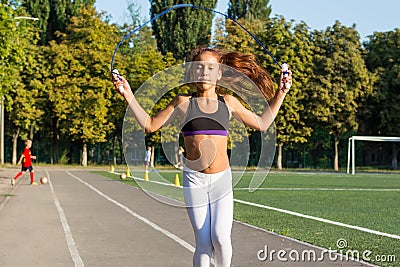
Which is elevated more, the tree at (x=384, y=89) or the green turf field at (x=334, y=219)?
the tree at (x=384, y=89)

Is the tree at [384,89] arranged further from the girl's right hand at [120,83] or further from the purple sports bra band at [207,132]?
the girl's right hand at [120,83]

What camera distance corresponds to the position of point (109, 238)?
1120 cm

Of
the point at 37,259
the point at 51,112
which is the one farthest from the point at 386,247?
the point at 51,112

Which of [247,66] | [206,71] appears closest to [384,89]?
[247,66]

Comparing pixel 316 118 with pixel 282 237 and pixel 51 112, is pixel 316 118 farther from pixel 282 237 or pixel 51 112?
pixel 282 237

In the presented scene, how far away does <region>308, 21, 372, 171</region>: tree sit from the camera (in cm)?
5841

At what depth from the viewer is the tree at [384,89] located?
59.2 metres

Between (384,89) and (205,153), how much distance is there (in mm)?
56109

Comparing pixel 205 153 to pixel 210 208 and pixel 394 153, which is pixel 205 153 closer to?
pixel 210 208

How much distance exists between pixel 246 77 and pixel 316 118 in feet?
176

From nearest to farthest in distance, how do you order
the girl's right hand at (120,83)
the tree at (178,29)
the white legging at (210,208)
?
1. the girl's right hand at (120,83)
2. the white legging at (210,208)
3. the tree at (178,29)

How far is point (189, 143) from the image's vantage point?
5699 mm
